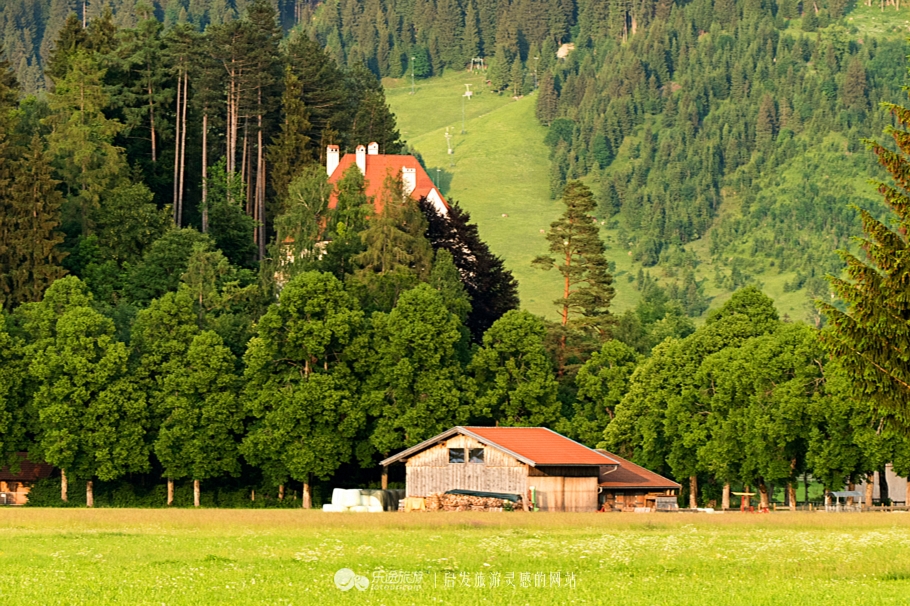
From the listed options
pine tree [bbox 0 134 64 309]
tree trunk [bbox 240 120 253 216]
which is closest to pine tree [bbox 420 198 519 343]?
tree trunk [bbox 240 120 253 216]

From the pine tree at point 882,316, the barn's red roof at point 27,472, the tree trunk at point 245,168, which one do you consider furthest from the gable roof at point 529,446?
the tree trunk at point 245,168

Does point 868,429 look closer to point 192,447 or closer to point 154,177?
point 192,447

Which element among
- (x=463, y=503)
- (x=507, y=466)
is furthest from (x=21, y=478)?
(x=507, y=466)

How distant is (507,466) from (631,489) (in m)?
8.86

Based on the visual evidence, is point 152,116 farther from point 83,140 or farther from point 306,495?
point 306,495

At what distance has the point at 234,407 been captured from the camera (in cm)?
9838

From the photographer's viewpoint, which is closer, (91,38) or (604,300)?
(604,300)

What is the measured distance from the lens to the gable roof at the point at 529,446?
3504 inches

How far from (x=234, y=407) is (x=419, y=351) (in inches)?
495

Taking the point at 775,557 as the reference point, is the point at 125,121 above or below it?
above

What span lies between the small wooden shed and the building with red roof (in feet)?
180

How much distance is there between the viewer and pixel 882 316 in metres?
48.4

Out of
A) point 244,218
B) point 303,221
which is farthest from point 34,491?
point 244,218

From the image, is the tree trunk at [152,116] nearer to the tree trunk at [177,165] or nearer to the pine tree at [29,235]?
the tree trunk at [177,165]
